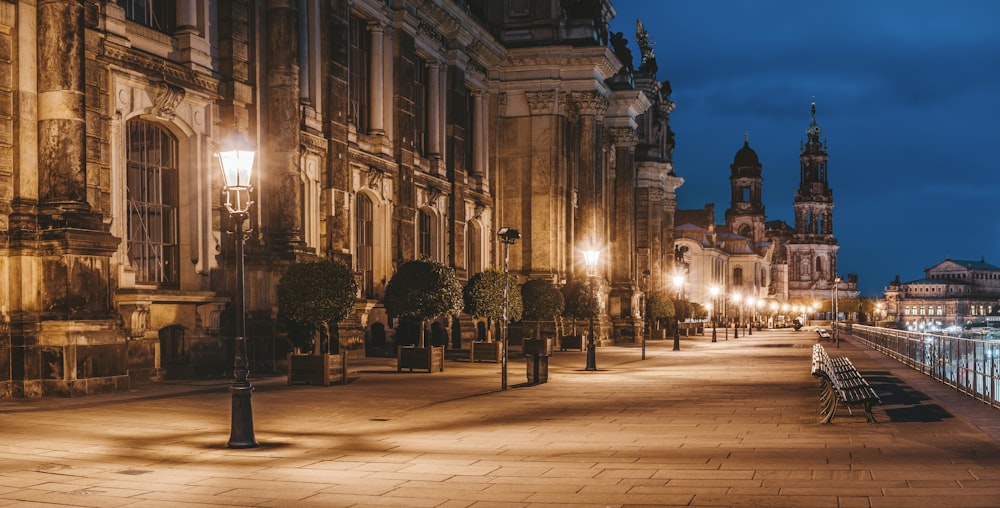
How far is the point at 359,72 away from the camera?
41.4m

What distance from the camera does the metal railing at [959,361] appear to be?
67.9 feet

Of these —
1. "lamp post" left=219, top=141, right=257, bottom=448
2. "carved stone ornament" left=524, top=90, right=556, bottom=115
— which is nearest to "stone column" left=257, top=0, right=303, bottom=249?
"lamp post" left=219, top=141, right=257, bottom=448

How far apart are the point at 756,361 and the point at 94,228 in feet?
87.8

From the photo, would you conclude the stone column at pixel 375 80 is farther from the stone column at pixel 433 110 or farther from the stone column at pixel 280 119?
the stone column at pixel 280 119

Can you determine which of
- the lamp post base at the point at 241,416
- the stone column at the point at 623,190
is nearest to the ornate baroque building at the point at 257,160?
the lamp post base at the point at 241,416

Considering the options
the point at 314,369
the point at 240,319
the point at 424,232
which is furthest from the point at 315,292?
the point at 424,232

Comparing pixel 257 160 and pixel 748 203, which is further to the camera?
pixel 748 203

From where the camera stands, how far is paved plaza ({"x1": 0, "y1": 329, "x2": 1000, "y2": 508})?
37.2 feet

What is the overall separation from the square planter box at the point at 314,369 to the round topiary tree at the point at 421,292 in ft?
27.1

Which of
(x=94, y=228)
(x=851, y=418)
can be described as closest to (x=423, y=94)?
(x=94, y=228)

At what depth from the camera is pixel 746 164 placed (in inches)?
7741

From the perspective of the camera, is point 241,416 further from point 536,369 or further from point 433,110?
point 433,110

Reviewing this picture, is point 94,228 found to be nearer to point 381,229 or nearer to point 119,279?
point 119,279

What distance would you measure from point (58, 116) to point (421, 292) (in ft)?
46.3
